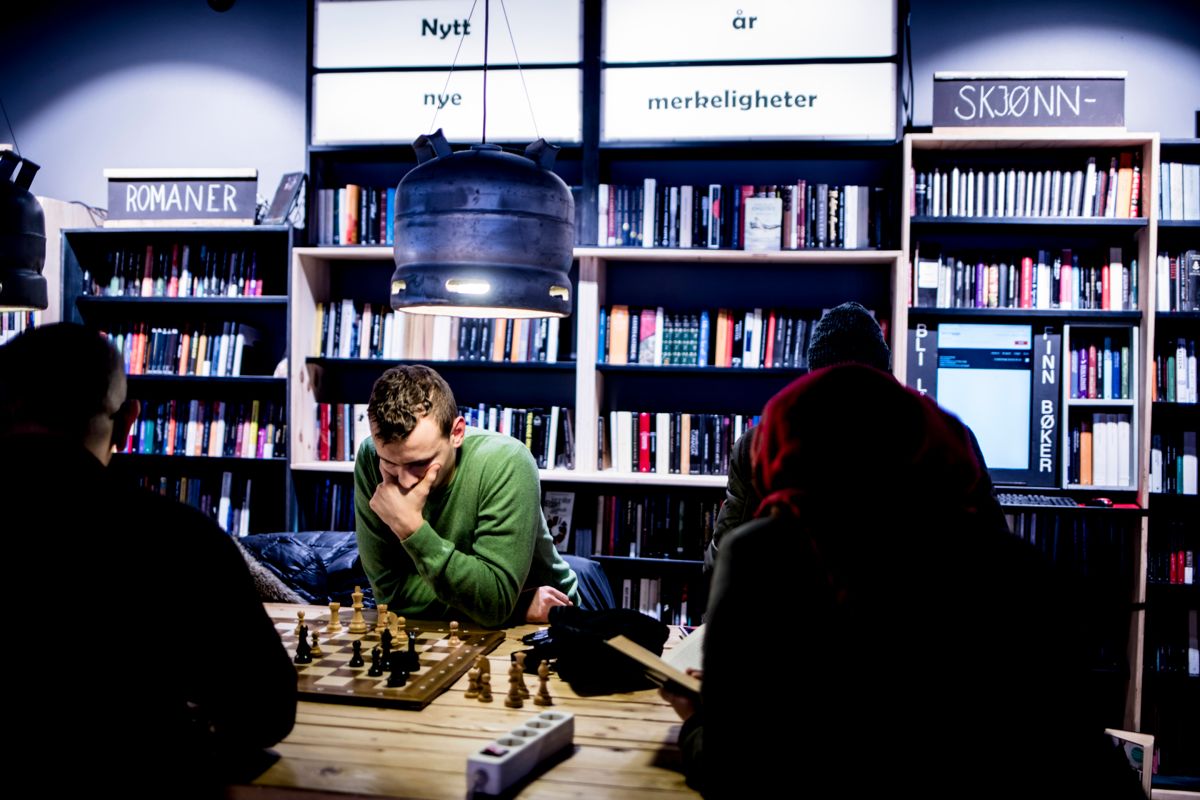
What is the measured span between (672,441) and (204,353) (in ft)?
7.25

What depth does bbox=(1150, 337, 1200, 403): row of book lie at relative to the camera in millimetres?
3746

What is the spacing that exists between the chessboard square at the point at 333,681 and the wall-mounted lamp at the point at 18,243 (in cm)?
141

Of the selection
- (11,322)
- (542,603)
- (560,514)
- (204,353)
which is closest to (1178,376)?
(560,514)

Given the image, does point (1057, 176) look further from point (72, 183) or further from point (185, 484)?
point (72, 183)

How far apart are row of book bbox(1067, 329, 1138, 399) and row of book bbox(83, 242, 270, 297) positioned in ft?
11.6

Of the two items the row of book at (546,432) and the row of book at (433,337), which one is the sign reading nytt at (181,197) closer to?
the row of book at (433,337)

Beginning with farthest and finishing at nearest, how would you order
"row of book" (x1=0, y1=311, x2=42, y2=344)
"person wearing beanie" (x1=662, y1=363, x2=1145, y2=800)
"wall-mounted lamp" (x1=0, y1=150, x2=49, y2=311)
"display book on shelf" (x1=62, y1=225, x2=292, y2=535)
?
"row of book" (x1=0, y1=311, x2=42, y2=344) → "display book on shelf" (x1=62, y1=225, x2=292, y2=535) → "wall-mounted lamp" (x1=0, y1=150, x2=49, y2=311) → "person wearing beanie" (x1=662, y1=363, x2=1145, y2=800)

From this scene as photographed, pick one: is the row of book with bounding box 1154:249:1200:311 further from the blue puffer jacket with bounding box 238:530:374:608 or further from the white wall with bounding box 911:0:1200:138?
the blue puffer jacket with bounding box 238:530:374:608

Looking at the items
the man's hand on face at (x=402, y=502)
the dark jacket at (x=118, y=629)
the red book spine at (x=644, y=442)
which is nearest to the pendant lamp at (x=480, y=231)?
the man's hand on face at (x=402, y=502)

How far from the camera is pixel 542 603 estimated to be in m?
2.34

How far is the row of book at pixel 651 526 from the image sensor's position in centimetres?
393

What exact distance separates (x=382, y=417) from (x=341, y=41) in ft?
8.17

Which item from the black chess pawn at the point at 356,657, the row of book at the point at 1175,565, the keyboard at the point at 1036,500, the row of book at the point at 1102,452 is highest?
the row of book at the point at 1102,452

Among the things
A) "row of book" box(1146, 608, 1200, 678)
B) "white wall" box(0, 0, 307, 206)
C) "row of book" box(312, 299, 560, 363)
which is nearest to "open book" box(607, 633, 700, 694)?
"row of book" box(312, 299, 560, 363)
